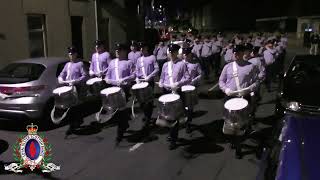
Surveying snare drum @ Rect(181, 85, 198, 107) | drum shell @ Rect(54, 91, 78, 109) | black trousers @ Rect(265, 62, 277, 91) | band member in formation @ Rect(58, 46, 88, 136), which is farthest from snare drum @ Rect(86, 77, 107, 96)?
black trousers @ Rect(265, 62, 277, 91)

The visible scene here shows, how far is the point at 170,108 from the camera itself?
24.9ft

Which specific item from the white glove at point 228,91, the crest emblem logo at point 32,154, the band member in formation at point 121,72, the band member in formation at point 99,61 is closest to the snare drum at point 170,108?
the white glove at point 228,91

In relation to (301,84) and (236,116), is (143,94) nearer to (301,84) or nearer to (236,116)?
(236,116)

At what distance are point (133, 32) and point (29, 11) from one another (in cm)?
1207

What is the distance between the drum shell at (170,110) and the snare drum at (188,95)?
0.98m

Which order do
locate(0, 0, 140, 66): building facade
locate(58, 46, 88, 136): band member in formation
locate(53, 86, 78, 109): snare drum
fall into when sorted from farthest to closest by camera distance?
locate(0, 0, 140, 66): building facade
locate(58, 46, 88, 136): band member in formation
locate(53, 86, 78, 109): snare drum

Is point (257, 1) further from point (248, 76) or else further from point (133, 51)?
point (248, 76)

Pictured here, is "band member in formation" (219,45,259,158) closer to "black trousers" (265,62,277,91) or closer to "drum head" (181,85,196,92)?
"drum head" (181,85,196,92)

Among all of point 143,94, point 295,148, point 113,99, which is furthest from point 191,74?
point 295,148

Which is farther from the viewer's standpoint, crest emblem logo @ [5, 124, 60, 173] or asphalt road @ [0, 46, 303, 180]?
asphalt road @ [0, 46, 303, 180]

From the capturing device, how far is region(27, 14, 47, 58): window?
57.8 feet

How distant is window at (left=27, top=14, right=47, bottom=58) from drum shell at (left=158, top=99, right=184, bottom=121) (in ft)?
37.0

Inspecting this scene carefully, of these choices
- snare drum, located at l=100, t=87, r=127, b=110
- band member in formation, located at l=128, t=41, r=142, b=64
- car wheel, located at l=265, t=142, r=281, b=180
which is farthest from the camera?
band member in formation, located at l=128, t=41, r=142, b=64

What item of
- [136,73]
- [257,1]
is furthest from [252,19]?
[136,73]
